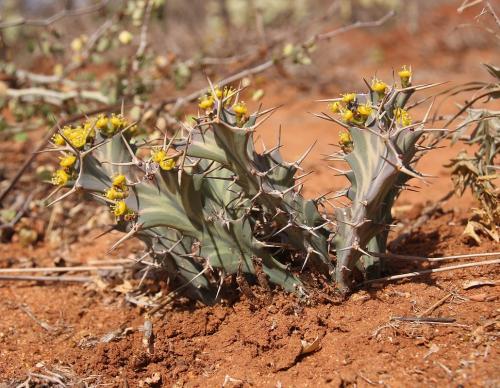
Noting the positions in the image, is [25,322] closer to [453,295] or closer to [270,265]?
[270,265]

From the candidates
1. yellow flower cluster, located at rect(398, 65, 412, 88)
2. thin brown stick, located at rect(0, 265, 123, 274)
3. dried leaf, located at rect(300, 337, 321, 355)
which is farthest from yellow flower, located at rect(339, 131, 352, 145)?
thin brown stick, located at rect(0, 265, 123, 274)

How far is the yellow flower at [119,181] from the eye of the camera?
2.01 m

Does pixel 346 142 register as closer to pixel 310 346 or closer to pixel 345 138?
pixel 345 138

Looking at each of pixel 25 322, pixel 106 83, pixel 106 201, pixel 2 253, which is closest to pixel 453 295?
pixel 106 201

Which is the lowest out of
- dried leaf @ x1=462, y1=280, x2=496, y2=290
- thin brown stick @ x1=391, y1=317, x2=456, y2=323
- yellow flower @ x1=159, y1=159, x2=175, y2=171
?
dried leaf @ x1=462, y1=280, x2=496, y2=290

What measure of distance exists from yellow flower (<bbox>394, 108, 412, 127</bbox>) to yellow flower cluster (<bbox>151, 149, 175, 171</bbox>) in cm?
78

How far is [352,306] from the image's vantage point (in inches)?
85.3

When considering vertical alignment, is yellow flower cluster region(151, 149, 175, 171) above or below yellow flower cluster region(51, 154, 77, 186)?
below

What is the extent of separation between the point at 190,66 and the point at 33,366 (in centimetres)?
309

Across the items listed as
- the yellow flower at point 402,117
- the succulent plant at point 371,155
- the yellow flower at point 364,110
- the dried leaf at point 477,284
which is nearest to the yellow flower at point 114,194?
the succulent plant at point 371,155

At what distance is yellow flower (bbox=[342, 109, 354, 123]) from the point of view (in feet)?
6.34

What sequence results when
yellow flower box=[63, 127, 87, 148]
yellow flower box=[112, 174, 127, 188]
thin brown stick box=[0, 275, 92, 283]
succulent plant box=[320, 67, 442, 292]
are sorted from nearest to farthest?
succulent plant box=[320, 67, 442, 292], yellow flower box=[112, 174, 127, 188], yellow flower box=[63, 127, 87, 148], thin brown stick box=[0, 275, 92, 283]

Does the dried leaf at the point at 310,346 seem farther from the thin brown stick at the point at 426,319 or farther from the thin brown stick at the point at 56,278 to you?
the thin brown stick at the point at 56,278

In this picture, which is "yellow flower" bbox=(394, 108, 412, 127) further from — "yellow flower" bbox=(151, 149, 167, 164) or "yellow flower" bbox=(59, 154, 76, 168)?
"yellow flower" bbox=(59, 154, 76, 168)
